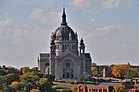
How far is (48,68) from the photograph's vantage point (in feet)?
564

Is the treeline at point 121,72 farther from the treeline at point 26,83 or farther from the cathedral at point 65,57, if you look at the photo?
the treeline at point 26,83

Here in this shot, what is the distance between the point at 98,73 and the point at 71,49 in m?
29.0

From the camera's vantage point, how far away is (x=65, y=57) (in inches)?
6614

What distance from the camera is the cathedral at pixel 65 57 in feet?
550

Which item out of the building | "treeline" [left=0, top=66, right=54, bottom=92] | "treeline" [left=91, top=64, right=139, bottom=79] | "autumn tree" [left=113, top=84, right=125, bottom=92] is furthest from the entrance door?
"autumn tree" [left=113, top=84, right=125, bottom=92]

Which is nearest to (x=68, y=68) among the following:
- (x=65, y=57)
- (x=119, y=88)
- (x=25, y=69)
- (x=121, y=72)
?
(x=65, y=57)

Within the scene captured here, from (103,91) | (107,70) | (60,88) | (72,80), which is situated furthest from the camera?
(107,70)

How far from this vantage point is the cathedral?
167500 mm

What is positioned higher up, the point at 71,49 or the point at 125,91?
the point at 71,49

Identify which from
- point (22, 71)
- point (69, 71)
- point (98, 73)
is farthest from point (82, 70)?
point (98, 73)

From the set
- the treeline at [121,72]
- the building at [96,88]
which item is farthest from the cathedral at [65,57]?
the building at [96,88]

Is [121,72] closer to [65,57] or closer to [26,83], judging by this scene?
[65,57]

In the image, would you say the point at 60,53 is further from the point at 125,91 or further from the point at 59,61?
the point at 125,91

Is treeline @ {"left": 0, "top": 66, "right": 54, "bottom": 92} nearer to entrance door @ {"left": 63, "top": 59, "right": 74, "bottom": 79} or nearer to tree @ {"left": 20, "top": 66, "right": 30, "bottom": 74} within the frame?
tree @ {"left": 20, "top": 66, "right": 30, "bottom": 74}
